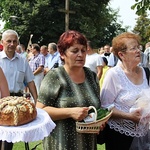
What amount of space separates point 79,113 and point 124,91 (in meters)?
0.65

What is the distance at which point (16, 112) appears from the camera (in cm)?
222

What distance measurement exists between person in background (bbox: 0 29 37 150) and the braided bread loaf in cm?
221

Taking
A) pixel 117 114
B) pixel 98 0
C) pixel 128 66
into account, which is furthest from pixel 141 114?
pixel 98 0

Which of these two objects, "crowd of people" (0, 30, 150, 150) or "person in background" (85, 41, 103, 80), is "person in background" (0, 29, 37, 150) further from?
"person in background" (85, 41, 103, 80)

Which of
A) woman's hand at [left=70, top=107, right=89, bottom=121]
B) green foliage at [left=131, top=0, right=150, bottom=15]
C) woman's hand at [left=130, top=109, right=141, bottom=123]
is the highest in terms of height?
green foliage at [left=131, top=0, right=150, bottom=15]

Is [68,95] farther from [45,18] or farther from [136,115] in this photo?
[45,18]

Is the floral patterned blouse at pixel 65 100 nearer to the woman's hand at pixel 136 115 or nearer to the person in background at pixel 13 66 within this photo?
the woman's hand at pixel 136 115

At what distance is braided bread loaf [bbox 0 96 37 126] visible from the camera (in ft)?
7.14

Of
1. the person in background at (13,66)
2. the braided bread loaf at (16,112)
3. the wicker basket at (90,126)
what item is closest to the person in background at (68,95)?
the wicker basket at (90,126)

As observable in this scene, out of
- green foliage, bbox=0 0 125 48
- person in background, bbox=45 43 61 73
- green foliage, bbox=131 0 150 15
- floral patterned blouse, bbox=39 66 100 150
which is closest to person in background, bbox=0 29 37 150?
floral patterned blouse, bbox=39 66 100 150

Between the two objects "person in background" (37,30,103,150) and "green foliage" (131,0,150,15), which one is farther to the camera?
"green foliage" (131,0,150,15)

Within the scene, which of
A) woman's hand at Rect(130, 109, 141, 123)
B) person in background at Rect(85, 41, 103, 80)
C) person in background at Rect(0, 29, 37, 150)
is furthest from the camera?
person in background at Rect(85, 41, 103, 80)

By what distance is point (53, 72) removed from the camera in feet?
8.55

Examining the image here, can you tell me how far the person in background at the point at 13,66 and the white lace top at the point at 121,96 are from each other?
1894 mm
